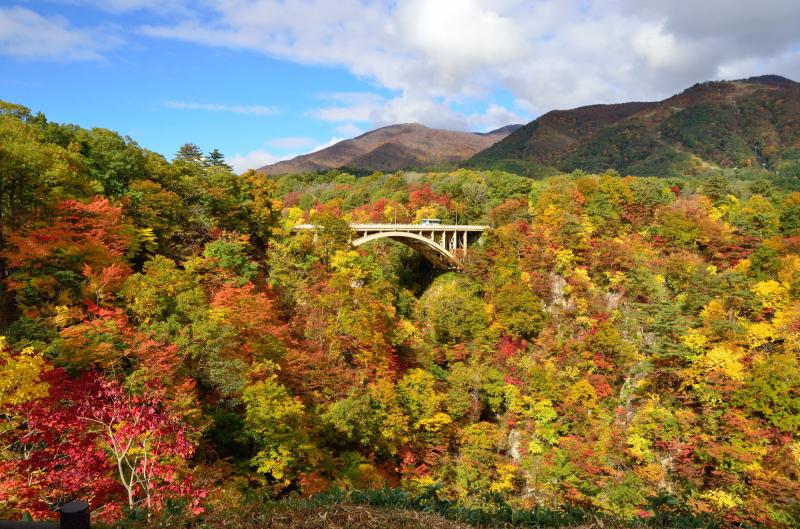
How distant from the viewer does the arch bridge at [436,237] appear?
39.5m

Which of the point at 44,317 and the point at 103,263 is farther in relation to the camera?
the point at 103,263

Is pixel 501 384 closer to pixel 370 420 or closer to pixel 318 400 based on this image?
pixel 370 420

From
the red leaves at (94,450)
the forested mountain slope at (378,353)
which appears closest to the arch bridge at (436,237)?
the forested mountain slope at (378,353)

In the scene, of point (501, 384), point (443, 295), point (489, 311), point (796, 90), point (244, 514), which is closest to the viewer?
point (244, 514)

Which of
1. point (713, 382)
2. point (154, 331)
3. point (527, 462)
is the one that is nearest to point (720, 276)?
point (713, 382)

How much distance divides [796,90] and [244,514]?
185m

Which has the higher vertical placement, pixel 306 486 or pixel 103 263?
pixel 103 263

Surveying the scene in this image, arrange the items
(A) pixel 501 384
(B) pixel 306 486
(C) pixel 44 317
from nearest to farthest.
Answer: (C) pixel 44 317 < (B) pixel 306 486 < (A) pixel 501 384

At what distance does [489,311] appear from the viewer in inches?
1395

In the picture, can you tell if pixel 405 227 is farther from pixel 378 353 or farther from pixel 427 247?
pixel 378 353

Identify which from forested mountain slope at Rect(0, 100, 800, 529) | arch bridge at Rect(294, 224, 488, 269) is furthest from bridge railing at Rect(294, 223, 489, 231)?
forested mountain slope at Rect(0, 100, 800, 529)

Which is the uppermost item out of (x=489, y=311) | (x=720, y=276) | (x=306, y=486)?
(x=720, y=276)

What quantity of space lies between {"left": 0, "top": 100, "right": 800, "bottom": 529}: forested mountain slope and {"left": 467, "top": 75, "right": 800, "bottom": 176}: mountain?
66.9 metres

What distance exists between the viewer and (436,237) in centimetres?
4697
